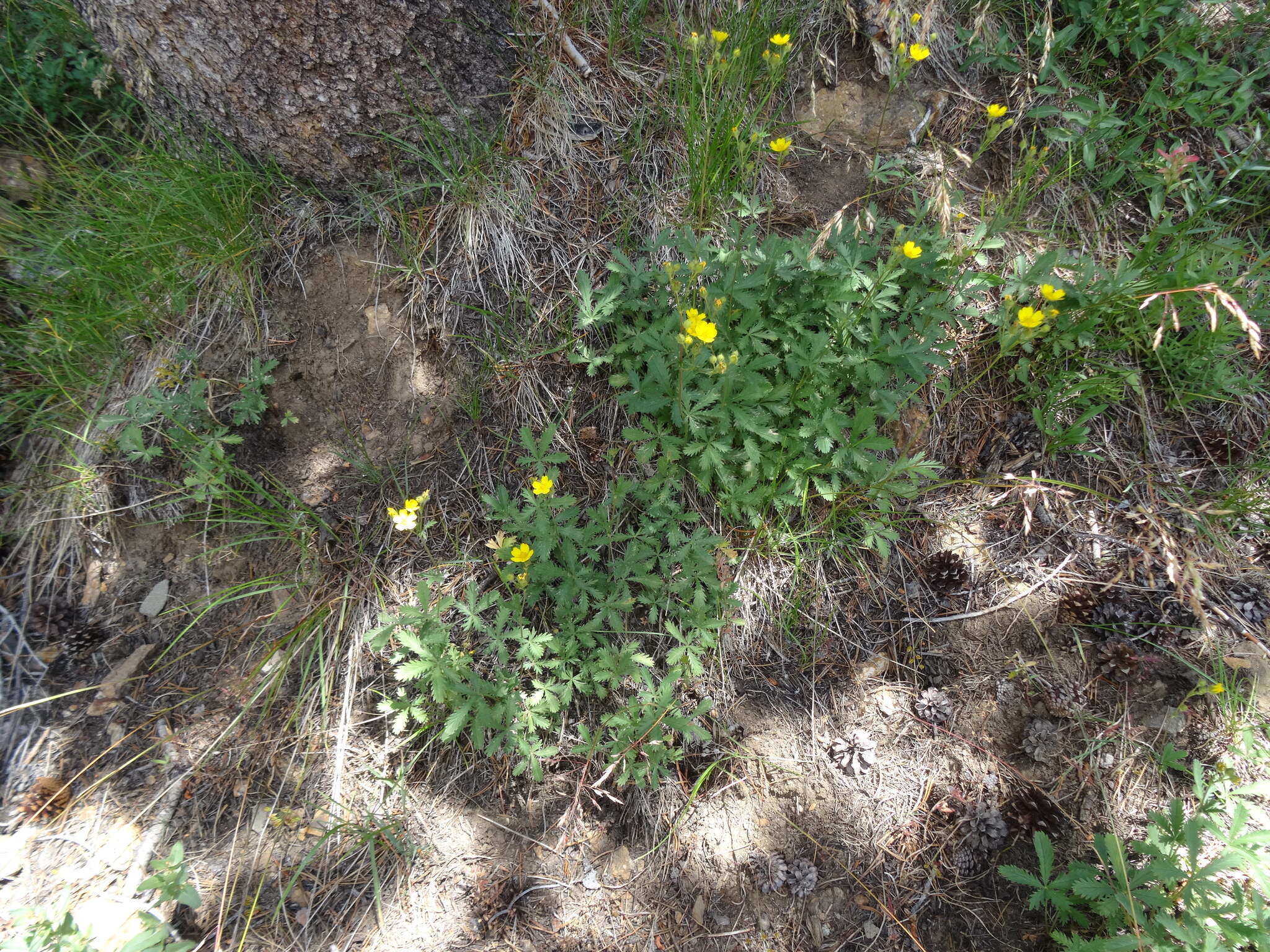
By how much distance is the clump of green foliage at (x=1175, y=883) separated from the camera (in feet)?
5.80

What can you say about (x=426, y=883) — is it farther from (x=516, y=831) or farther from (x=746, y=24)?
(x=746, y=24)

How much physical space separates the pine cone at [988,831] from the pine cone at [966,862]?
0.07 ft

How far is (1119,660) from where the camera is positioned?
2.25m

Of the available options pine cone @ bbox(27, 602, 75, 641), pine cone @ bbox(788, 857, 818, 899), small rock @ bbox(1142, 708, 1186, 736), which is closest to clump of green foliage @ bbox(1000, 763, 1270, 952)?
small rock @ bbox(1142, 708, 1186, 736)

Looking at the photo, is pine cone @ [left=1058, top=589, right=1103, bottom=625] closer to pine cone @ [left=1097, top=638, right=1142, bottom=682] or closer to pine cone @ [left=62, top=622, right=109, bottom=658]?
pine cone @ [left=1097, top=638, right=1142, bottom=682]

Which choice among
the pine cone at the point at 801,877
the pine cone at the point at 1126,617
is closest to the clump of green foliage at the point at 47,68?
the pine cone at the point at 801,877

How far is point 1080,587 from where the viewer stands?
2383mm

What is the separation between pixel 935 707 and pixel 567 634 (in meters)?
1.29

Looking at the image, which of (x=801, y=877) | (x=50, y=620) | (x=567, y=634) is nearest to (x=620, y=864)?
(x=801, y=877)

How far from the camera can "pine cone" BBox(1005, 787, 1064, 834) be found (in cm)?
212

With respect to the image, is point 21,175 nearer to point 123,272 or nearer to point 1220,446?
point 123,272

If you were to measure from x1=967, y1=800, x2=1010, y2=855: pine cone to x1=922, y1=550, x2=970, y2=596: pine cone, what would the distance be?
2.33 ft

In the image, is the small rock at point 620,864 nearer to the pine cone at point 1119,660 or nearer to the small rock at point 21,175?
the pine cone at point 1119,660

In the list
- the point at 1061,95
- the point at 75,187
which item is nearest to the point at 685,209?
the point at 1061,95
